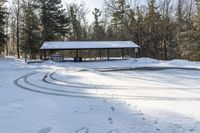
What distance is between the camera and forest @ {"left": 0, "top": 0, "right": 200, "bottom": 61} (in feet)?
170

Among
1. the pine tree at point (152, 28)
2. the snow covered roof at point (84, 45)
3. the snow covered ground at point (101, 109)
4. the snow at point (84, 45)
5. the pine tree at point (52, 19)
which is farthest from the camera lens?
the pine tree at point (152, 28)

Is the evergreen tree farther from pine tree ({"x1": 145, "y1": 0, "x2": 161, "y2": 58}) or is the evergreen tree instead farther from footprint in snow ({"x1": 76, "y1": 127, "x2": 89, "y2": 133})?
footprint in snow ({"x1": 76, "y1": 127, "x2": 89, "y2": 133})

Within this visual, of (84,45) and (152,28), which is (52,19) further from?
(152,28)

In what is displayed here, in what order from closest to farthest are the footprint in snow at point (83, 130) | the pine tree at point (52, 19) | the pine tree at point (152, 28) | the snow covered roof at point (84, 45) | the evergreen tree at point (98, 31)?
the footprint in snow at point (83, 130)
the snow covered roof at point (84, 45)
the pine tree at point (52, 19)
the pine tree at point (152, 28)
the evergreen tree at point (98, 31)

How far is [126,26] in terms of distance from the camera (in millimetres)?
60219

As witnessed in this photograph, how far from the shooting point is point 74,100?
1310cm

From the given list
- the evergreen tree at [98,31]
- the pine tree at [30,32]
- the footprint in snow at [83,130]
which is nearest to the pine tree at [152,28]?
the evergreen tree at [98,31]

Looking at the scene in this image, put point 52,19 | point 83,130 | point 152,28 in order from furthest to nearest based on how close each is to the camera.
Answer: point 152,28 → point 52,19 → point 83,130

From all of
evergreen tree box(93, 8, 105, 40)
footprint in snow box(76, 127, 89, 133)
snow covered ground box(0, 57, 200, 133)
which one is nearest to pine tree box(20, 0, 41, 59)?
evergreen tree box(93, 8, 105, 40)

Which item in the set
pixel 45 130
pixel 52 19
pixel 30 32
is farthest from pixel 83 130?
pixel 52 19

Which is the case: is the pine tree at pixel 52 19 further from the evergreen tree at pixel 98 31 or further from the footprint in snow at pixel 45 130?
the footprint in snow at pixel 45 130

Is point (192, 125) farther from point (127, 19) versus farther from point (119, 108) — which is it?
point (127, 19)

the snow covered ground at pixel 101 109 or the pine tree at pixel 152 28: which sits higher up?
the pine tree at pixel 152 28

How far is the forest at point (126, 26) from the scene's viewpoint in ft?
170
